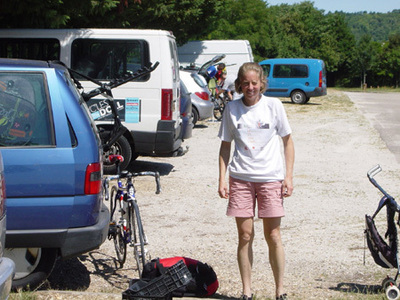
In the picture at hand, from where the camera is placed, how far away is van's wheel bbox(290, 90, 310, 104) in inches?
1239

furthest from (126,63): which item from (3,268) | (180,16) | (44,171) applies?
(180,16)

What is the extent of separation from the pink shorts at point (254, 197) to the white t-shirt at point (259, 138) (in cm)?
5

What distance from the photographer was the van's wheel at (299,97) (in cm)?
3147

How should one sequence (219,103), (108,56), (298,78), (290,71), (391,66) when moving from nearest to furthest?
(108,56)
(219,103)
(298,78)
(290,71)
(391,66)

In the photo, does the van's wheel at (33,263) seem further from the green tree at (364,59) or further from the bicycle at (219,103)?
the green tree at (364,59)

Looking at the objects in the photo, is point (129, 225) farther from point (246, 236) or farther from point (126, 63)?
point (126, 63)

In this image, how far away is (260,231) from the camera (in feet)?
25.6

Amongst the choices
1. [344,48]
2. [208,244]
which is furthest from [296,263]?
[344,48]

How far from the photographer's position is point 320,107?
29141 mm

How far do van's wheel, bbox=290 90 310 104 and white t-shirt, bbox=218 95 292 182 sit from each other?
26925mm

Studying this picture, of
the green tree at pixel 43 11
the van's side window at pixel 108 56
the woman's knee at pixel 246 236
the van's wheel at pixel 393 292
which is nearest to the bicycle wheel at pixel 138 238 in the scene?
the woman's knee at pixel 246 236

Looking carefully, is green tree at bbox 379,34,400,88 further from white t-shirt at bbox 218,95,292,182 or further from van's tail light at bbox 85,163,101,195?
van's tail light at bbox 85,163,101,195

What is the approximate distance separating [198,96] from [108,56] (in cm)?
833

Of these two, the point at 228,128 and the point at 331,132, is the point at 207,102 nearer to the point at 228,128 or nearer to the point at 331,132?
the point at 331,132
